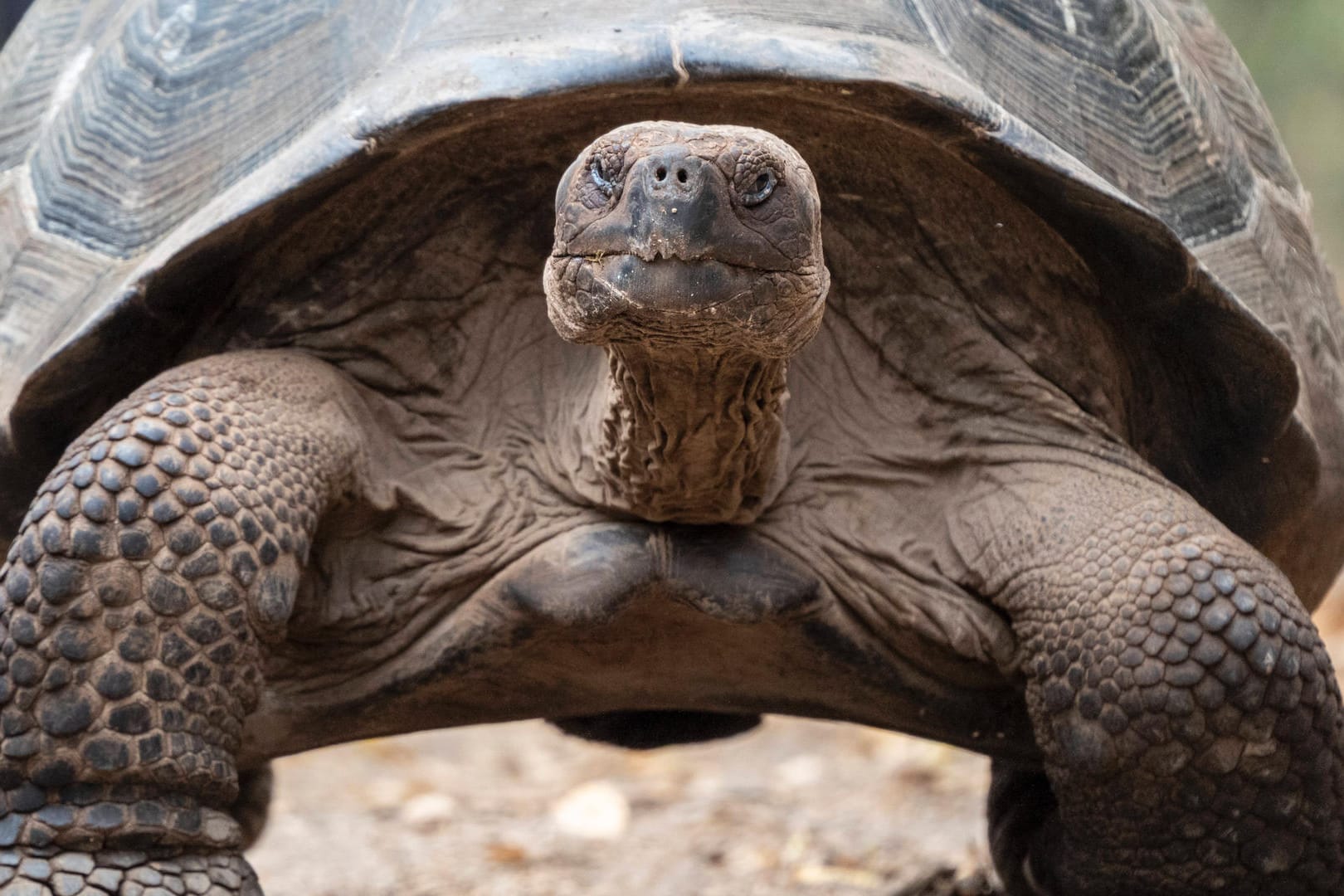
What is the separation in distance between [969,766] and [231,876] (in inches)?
155

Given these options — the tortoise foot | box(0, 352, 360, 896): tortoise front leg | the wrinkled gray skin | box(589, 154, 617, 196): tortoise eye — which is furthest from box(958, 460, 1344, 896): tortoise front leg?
the tortoise foot

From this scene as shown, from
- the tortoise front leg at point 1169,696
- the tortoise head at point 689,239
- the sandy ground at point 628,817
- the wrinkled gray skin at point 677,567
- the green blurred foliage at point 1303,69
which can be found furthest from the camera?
the green blurred foliage at point 1303,69

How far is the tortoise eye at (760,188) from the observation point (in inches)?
92.7

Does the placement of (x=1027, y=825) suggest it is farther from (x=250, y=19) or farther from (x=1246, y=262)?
(x=250, y=19)

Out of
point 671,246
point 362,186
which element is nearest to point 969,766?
point 362,186

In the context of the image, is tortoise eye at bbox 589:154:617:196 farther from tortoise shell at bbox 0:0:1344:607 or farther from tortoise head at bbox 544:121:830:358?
tortoise shell at bbox 0:0:1344:607

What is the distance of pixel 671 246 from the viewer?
230cm

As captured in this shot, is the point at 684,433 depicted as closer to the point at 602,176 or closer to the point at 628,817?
Answer: the point at 602,176

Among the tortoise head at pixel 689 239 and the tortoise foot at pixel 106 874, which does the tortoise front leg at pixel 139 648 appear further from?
the tortoise head at pixel 689 239

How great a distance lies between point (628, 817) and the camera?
18.1 ft

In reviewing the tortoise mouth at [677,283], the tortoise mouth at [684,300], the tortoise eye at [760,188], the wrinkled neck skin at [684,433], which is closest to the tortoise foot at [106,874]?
the wrinkled neck skin at [684,433]

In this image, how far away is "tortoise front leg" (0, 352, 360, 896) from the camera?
262 cm

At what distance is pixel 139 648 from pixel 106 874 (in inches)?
13.7

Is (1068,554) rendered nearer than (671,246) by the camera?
No
